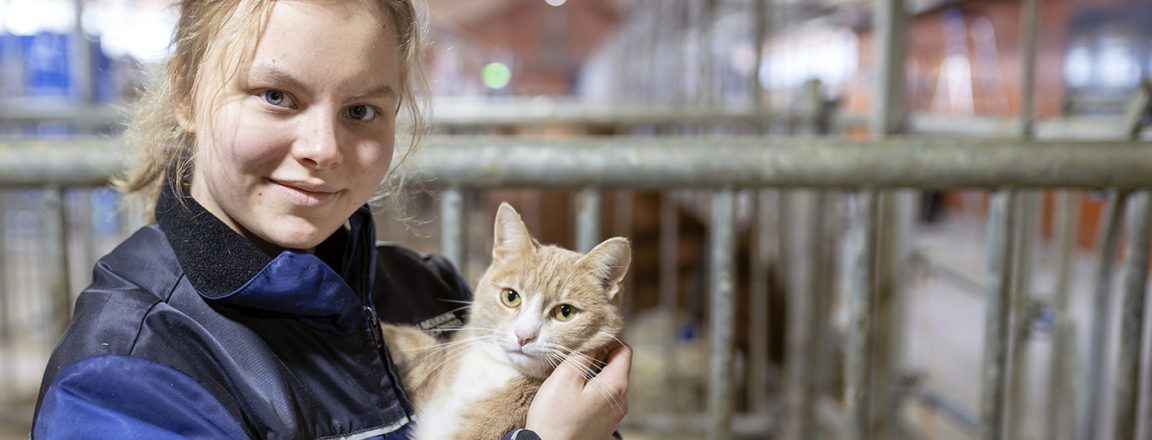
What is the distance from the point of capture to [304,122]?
76 centimetres

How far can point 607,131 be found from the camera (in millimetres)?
5297

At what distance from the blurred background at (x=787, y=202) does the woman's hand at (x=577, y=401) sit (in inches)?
9.2

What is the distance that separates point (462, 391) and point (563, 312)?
12cm

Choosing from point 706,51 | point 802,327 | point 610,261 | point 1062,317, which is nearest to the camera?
point 610,261

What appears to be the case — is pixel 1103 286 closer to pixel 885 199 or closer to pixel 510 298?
pixel 885 199

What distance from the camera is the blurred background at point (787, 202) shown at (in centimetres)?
170

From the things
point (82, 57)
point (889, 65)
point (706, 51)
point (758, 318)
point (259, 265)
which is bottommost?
point (758, 318)

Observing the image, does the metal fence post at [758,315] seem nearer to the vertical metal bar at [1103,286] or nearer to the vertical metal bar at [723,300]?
the vertical metal bar at [1103,286]

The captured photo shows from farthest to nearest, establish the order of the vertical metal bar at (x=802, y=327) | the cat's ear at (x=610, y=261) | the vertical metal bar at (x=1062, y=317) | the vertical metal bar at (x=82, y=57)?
the vertical metal bar at (x=82, y=57), the vertical metal bar at (x=802, y=327), the vertical metal bar at (x=1062, y=317), the cat's ear at (x=610, y=261)

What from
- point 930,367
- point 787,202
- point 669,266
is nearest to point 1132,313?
point 787,202

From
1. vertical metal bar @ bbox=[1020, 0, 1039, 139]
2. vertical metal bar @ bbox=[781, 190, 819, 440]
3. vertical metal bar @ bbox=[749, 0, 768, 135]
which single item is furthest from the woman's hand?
vertical metal bar @ bbox=[749, 0, 768, 135]

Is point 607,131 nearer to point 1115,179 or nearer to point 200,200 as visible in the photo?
point 1115,179

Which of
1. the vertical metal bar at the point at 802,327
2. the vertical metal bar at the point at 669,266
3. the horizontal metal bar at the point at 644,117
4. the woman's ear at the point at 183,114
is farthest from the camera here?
the vertical metal bar at the point at 669,266

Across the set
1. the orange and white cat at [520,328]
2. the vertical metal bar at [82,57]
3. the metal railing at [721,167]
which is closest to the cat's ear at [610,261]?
the orange and white cat at [520,328]
